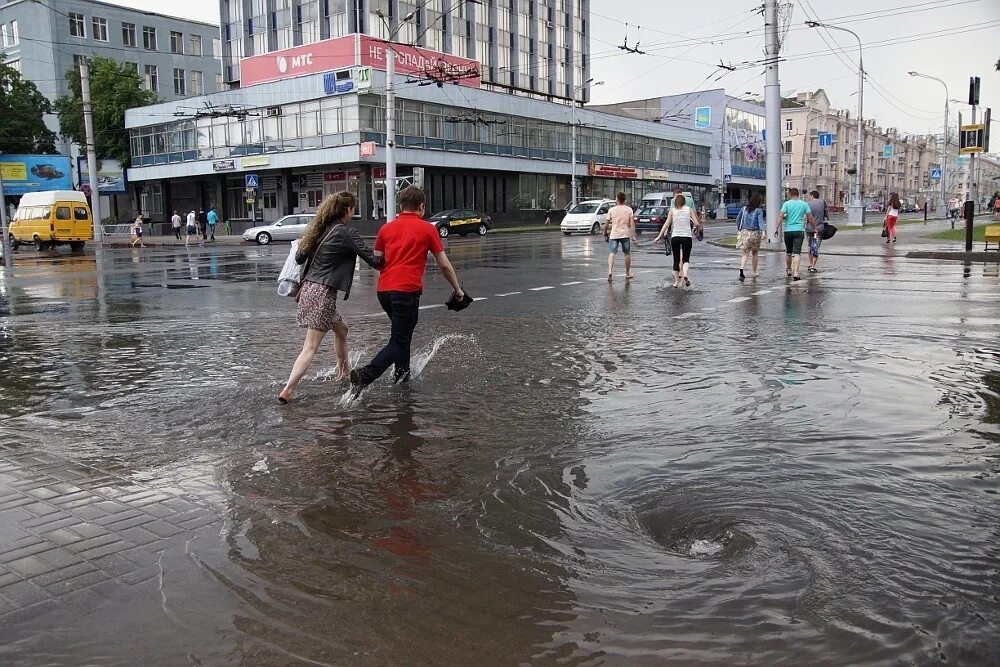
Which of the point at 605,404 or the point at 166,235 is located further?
the point at 166,235

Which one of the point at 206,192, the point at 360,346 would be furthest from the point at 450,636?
the point at 206,192

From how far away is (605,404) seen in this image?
20.7 ft

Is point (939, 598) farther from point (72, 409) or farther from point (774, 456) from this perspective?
point (72, 409)

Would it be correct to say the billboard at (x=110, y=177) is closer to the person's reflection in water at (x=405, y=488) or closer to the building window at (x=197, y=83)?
the building window at (x=197, y=83)

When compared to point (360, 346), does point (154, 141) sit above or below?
above

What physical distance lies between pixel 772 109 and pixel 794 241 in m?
15.1

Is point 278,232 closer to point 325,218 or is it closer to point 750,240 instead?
point 750,240

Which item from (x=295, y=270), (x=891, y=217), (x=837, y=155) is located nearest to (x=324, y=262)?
(x=295, y=270)

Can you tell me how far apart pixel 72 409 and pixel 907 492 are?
575cm

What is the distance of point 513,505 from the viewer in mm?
4195

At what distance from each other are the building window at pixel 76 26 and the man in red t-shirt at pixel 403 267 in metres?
74.2

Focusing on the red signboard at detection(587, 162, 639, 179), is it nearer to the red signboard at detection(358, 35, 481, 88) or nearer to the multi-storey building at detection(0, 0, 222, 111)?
the red signboard at detection(358, 35, 481, 88)

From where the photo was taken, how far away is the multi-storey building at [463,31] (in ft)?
198

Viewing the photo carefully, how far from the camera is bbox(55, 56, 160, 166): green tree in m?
62.4
